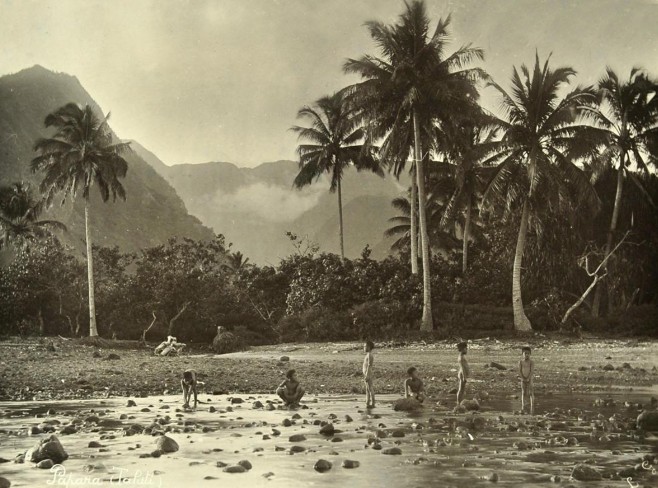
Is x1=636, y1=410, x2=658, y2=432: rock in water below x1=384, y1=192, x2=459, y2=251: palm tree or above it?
below

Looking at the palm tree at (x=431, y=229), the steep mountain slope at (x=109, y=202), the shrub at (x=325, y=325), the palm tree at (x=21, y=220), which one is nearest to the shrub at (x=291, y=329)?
the shrub at (x=325, y=325)

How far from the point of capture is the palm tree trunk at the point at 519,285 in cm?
2835

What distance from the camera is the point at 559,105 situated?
27.8 meters

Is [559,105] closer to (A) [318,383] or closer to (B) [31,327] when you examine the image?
(A) [318,383]

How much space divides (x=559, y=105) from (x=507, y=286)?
8.62 meters

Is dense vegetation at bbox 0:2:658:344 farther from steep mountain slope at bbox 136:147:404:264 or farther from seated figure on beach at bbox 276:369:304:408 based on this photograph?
seated figure on beach at bbox 276:369:304:408

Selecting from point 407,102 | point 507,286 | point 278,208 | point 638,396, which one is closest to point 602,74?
point 407,102

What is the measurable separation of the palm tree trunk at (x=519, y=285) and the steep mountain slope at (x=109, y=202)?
22340 millimetres

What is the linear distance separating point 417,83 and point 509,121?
432 centimetres

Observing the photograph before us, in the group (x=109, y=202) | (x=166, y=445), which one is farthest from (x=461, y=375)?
(x=109, y=202)

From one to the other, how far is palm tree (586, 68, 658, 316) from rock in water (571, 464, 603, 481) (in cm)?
2296

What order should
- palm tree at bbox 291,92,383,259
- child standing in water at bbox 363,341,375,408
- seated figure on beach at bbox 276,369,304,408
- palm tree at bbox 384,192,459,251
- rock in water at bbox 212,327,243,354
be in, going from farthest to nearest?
1. palm tree at bbox 384,192,459,251
2. palm tree at bbox 291,92,383,259
3. rock in water at bbox 212,327,243,354
4. seated figure on beach at bbox 276,369,304,408
5. child standing in water at bbox 363,341,375,408

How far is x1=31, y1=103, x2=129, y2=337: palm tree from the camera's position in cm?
3666

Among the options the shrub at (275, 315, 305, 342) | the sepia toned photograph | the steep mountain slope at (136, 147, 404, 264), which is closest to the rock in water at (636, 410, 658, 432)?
the sepia toned photograph
